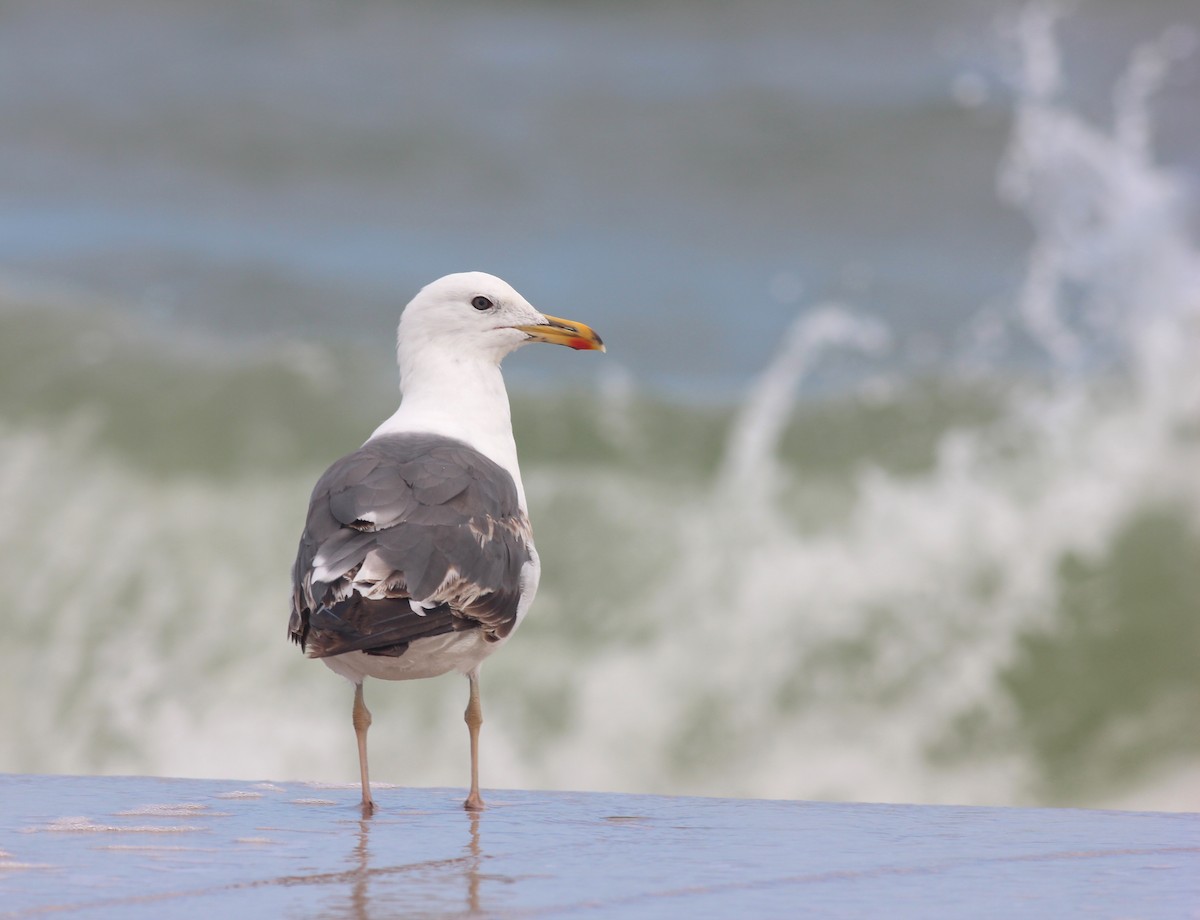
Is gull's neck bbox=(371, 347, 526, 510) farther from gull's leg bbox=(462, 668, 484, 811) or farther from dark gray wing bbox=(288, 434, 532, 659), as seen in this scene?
gull's leg bbox=(462, 668, 484, 811)

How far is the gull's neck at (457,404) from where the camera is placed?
37.0 feet

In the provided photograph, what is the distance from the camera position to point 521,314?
12.1 metres

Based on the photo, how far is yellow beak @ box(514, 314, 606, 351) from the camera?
12.1m

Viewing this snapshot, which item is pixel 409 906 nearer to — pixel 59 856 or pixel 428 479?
pixel 59 856

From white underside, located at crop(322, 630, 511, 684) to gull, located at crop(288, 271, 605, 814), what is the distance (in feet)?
0.03

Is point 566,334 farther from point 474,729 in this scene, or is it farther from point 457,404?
point 474,729

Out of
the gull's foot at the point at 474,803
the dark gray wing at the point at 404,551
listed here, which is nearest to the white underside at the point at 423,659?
the dark gray wing at the point at 404,551

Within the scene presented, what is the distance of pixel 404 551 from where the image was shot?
9.12 metres

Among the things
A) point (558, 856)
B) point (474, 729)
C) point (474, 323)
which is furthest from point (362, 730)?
point (474, 323)

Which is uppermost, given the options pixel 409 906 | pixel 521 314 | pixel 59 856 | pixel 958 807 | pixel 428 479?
pixel 521 314

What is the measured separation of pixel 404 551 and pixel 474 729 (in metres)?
1.74

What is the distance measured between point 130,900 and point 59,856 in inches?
50.7

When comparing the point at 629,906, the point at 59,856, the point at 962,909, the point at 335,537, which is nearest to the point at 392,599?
the point at 335,537

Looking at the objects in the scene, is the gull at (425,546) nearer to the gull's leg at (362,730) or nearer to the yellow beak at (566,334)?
the gull's leg at (362,730)
